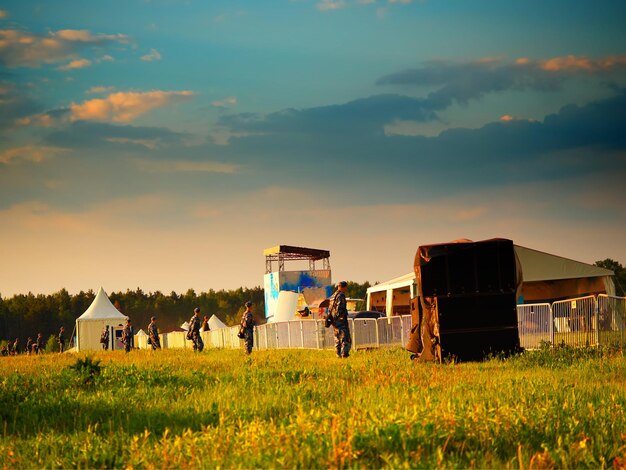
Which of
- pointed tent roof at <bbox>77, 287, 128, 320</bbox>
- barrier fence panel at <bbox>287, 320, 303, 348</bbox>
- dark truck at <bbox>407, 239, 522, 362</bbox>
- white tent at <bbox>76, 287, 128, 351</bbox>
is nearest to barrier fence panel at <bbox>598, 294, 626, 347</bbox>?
dark truck at <bbox>407, 239, 522, 362</bbox>

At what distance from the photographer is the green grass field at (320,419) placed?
6.86 m

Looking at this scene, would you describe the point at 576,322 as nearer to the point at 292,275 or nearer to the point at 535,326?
the point at 535,326

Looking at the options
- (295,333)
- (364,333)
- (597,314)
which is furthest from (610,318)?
(295,333)

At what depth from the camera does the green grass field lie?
22.5 feet

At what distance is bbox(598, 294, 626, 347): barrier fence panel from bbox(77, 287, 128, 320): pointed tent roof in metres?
49.9

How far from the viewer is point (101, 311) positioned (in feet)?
221

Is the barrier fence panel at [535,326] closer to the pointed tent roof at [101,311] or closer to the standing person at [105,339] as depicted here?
the standing person at [105,339]

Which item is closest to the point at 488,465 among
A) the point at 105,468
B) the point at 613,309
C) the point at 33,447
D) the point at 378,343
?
the point at 105,468

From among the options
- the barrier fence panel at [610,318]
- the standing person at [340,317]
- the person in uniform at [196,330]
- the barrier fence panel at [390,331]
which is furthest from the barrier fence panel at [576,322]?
the person in uniform at [196,330]

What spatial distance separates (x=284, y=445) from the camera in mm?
7051

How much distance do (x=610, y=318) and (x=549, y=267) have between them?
19705mm

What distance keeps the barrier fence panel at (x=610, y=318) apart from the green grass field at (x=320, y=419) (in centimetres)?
659

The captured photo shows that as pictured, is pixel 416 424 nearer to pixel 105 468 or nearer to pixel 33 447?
pixel 105 468

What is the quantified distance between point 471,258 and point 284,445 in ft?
42.6
